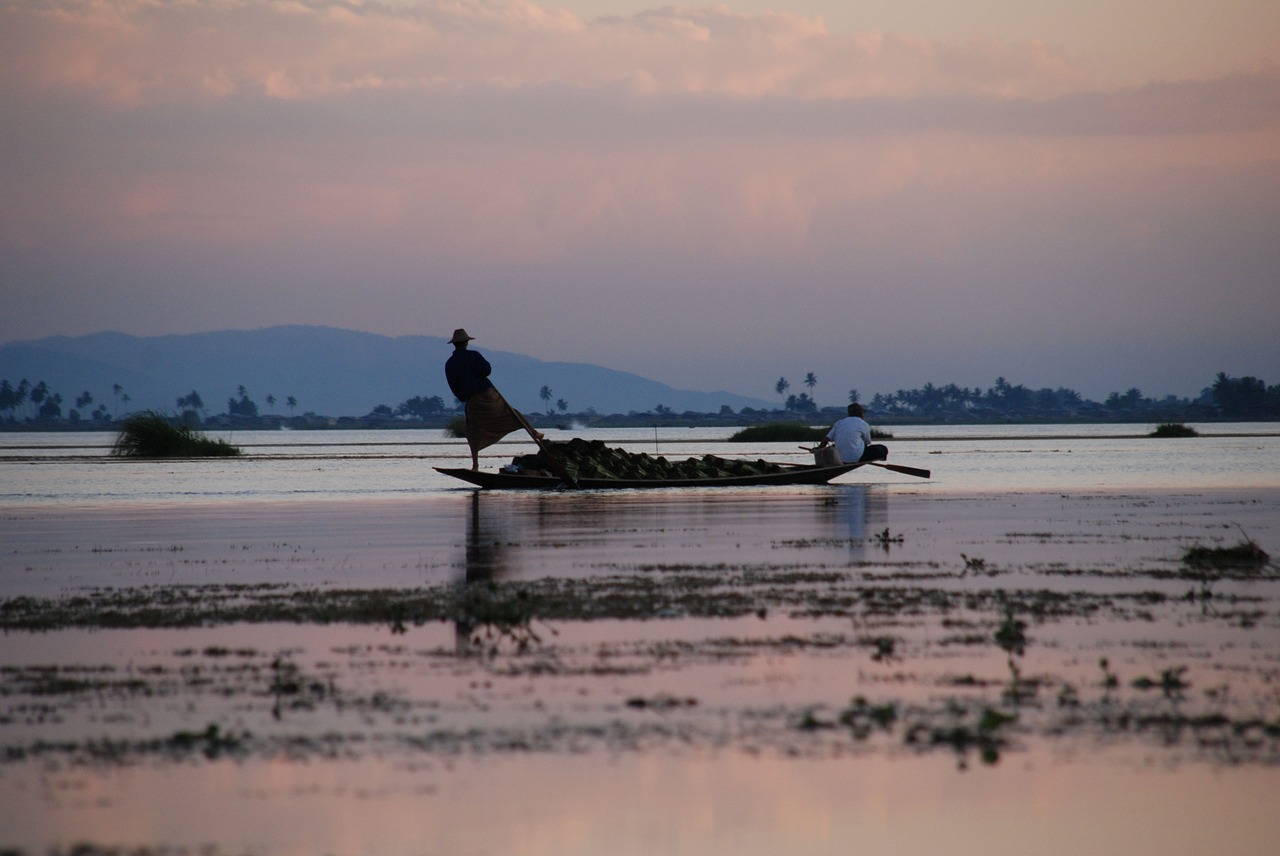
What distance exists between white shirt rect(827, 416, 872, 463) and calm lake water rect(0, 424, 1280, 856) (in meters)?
17.8

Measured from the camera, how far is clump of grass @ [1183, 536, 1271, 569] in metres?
16.2

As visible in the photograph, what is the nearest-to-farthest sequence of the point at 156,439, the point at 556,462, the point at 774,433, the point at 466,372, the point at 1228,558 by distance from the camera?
the point at 1228,558
the point at 466,372
the point at 556,462
the point at 156,439
the point at 774,433

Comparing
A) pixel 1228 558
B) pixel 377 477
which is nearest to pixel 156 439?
pixel 377 477

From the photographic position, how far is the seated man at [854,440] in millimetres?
36812

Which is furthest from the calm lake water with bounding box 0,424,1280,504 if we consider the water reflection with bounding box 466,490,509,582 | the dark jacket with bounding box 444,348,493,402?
the water reflection with bounding box 466,490,509,582

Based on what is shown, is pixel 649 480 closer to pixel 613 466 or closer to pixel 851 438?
pixel 613 466

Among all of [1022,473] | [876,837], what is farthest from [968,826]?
[1022,473]

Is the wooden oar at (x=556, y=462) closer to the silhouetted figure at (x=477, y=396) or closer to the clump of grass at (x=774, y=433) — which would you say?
the silhouetted figure at (x=477, y=396)

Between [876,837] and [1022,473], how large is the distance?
1650 inches

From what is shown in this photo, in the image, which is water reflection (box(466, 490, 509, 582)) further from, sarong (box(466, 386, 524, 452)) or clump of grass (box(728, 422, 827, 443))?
clump of grass (box(728, 422, 827, 443))

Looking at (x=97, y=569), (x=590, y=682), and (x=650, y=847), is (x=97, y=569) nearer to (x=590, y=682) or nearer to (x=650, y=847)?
(x=590, y=682)

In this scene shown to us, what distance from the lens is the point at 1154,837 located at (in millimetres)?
6324

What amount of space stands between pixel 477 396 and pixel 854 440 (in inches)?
361

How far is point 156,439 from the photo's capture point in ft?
222
